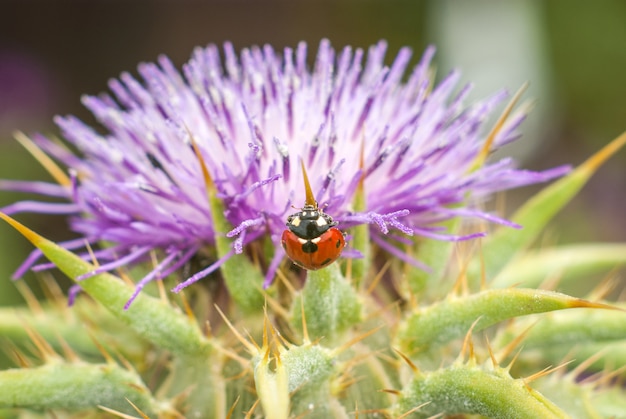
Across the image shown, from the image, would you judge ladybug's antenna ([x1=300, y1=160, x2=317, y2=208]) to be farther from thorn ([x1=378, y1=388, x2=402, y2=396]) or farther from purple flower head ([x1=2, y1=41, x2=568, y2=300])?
thorn ([x1=378, y1=388, x2=402, y2=396])

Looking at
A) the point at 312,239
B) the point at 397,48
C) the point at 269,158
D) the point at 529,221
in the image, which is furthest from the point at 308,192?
the point at 397,48

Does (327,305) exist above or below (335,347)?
above

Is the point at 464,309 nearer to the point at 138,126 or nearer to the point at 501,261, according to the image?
the point at 501,261

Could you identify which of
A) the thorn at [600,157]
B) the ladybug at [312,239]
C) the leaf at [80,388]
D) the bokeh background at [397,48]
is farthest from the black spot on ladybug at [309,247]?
the bokeh background at [397,48]

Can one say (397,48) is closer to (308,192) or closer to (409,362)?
(409,362)

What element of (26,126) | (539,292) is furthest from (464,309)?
(26,126)

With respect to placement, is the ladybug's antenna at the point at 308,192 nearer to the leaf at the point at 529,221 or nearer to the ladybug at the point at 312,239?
the ladybug at the point at 312,239
